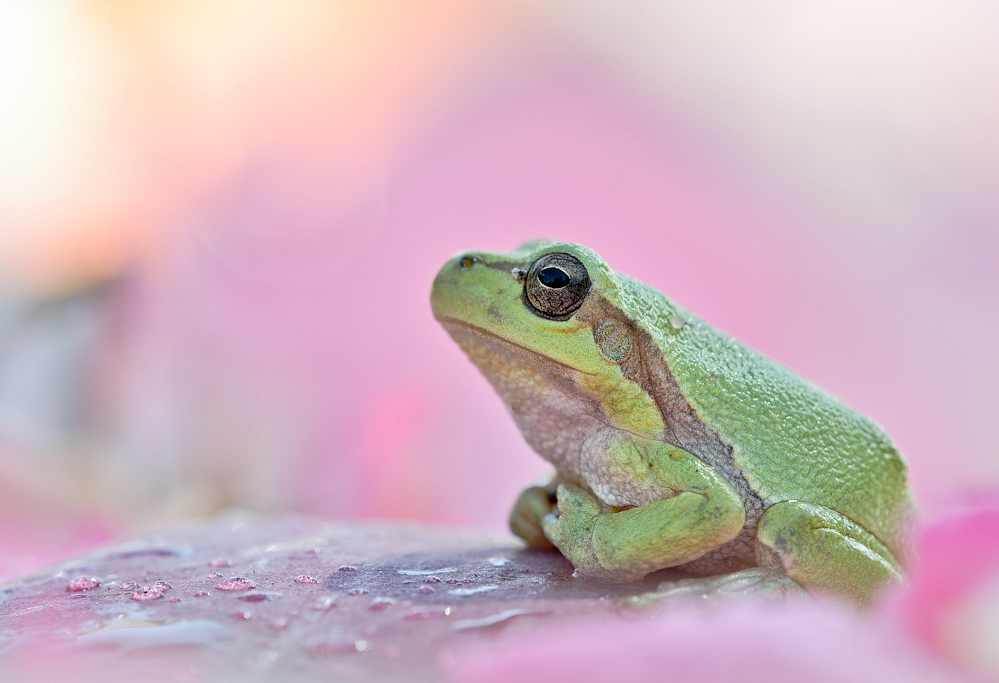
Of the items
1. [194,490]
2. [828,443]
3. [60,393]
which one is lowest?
[828,443]

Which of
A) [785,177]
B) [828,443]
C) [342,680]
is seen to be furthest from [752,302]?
[342,680]

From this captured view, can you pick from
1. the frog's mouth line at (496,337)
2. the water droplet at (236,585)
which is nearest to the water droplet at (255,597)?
the water droplet at (236,585)

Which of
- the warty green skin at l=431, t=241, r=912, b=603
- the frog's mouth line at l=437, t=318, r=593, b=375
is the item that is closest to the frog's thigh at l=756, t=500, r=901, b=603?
A: the warty green skin at l=431, t=241, r=912, b=603

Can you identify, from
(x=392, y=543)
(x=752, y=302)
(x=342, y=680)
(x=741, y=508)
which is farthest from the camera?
(x=752, y=302)

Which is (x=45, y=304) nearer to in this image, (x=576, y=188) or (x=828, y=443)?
(x=576, y=188)

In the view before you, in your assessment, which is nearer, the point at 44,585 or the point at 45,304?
the point at 44,585

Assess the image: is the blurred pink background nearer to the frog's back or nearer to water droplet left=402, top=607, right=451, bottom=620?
Answer: the frog's back
